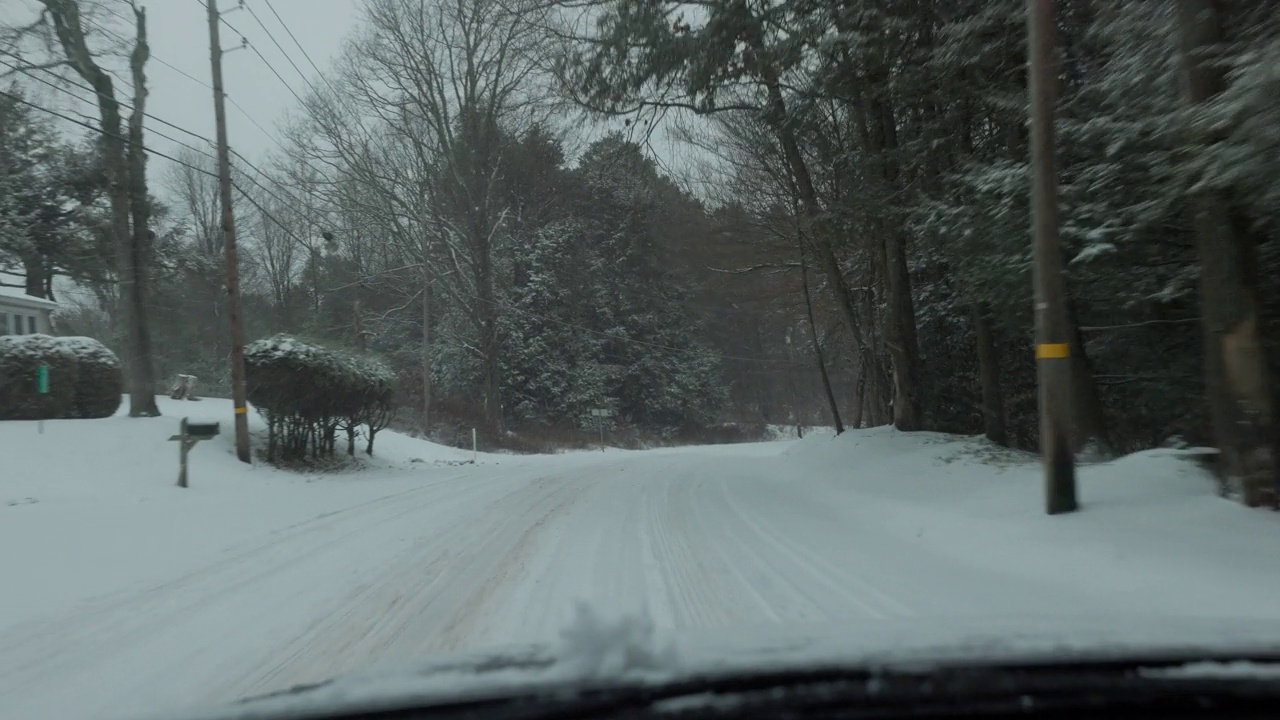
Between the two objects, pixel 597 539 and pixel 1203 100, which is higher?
pixel 1203 100

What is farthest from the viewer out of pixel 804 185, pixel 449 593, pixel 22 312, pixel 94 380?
pixel 22 312

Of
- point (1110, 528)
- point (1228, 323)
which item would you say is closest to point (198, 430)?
point (1110, 528)

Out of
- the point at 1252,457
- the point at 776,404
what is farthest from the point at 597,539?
the point at 776,404

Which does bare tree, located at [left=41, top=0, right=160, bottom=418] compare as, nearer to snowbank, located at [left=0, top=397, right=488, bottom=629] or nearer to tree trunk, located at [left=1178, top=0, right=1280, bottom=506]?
snowbank, located at [left=0, top=397, right=488, bottom=629]

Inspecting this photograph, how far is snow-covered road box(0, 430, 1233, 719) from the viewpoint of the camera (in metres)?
5.02

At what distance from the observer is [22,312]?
27797mm

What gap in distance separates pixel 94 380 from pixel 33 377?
1319 millimetres

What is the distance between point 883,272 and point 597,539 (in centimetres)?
1283

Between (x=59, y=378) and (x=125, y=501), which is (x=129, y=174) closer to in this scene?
(x=59, y=378)

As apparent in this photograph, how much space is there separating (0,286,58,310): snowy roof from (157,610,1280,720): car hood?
29826 mm

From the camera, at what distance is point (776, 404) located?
6134 cm

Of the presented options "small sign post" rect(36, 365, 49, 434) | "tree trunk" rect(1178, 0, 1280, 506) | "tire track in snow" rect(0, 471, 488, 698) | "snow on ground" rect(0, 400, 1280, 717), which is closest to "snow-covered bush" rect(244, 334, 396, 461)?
"small sign post" rect(36, 365, 49, 434)

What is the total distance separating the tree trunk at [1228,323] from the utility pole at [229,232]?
15564 mm

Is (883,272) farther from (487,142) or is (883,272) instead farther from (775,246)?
(487,142)
